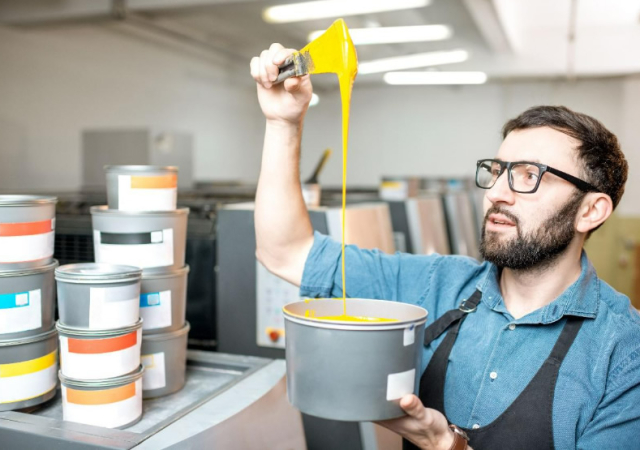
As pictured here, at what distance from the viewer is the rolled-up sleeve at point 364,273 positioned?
4.67 ft

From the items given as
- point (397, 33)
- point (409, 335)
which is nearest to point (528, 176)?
point (409, 335)

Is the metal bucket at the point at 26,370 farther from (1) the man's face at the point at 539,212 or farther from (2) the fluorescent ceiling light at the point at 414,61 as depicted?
(2) the fluorescent ceiling light at the point at 414,61

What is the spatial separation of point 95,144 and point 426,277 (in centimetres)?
431

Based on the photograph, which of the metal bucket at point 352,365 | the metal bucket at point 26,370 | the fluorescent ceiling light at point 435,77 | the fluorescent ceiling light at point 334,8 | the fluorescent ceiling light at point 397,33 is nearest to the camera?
the metal bucket at point 352,365

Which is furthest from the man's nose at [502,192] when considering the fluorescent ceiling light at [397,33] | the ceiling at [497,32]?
the fluorescent ceiling light at [397,33]

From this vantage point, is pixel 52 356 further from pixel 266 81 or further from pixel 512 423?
pixel 512 423

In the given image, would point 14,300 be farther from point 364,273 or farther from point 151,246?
point 364,273

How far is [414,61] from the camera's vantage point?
828cm

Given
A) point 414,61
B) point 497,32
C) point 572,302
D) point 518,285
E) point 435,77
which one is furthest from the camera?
point 435,77

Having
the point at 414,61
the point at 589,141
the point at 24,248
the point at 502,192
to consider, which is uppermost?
the point at 414,61

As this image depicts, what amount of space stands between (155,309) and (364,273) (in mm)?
488

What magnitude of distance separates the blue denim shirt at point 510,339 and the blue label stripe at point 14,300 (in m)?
0.59

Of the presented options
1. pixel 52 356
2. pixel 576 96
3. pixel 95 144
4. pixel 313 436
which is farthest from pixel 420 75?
pixel 52 356

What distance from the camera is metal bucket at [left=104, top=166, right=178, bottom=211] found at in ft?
4.25
